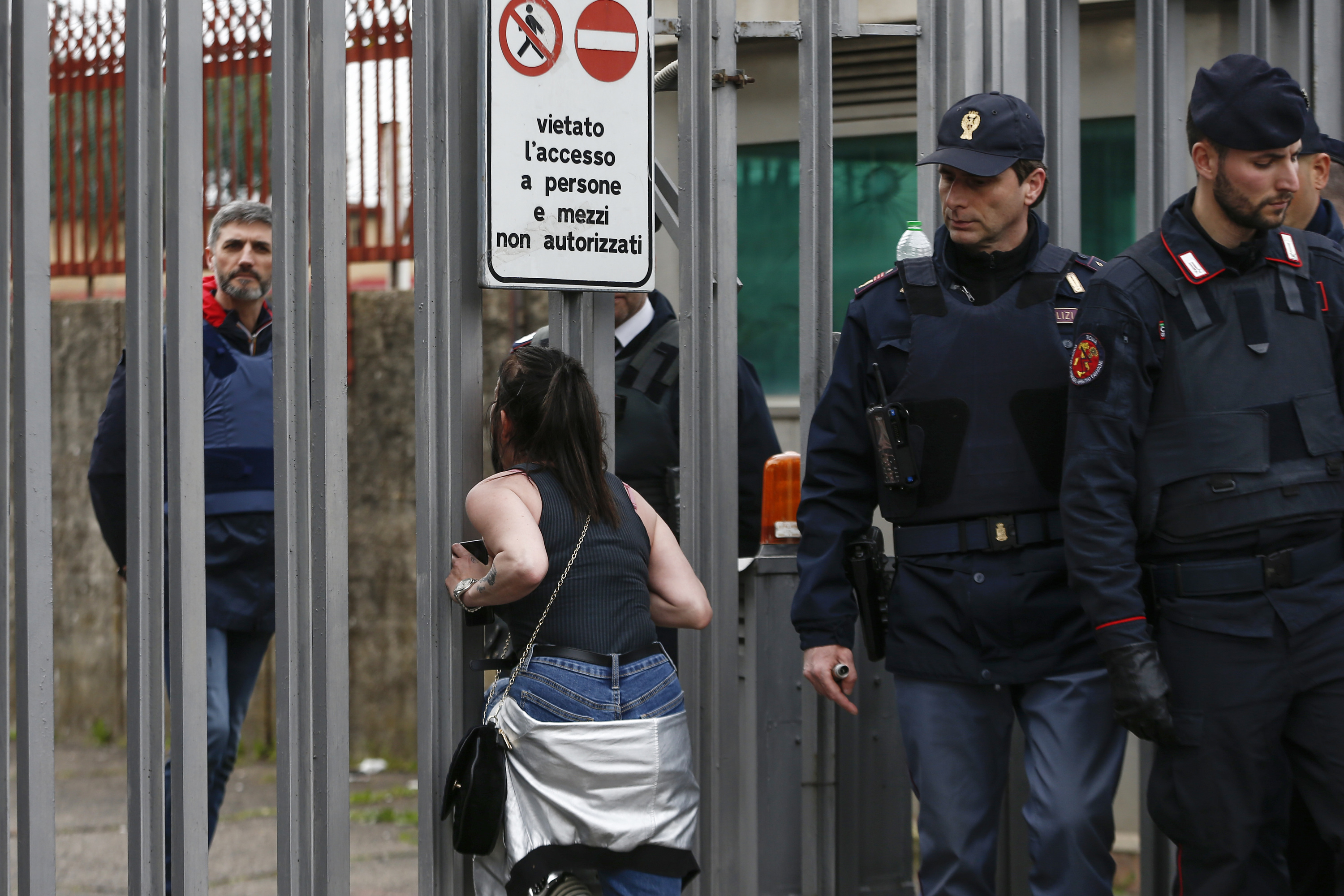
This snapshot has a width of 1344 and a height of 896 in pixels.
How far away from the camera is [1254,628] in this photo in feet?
9.59

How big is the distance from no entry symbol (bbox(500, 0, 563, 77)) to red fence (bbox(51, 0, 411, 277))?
3.81 meters

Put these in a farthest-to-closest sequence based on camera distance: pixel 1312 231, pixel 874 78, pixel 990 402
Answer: pixel 874 78
pixel 1312 231
pixel 990 402

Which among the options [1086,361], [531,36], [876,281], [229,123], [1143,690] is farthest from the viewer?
[229,123]

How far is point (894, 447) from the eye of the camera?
330 centimetres

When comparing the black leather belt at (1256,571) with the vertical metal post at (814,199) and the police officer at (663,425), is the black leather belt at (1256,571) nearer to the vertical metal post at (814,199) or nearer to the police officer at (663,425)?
the vertical metal post at (814,199)

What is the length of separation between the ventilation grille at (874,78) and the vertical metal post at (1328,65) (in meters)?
2.20

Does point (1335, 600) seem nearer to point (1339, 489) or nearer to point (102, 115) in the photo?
point (1339, 489)

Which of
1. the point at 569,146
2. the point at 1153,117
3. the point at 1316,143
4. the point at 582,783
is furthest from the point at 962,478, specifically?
the point at 1153,117

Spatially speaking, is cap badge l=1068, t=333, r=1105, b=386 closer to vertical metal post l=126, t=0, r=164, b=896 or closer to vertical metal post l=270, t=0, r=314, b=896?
vertical metal post l=270, t=0, r=314, b=896

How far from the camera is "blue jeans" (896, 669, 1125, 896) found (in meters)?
3.14

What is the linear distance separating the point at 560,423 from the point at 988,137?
1.16 m

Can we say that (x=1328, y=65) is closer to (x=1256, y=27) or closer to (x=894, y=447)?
(x=1256, y=27)

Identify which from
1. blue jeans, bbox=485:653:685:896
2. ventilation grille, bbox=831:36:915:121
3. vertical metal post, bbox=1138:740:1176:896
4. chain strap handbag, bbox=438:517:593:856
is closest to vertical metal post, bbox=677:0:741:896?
blue jeans, bbox=485:653:685:896

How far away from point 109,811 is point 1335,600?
17.9 ft
